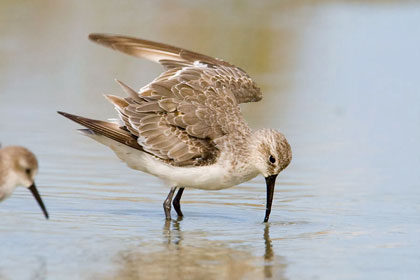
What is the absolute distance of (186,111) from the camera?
917 cm

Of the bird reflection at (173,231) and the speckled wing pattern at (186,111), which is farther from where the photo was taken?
the speckled wing pattern at (186,111)

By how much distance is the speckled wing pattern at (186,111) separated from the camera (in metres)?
9.03

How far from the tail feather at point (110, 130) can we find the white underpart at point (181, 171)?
11cm

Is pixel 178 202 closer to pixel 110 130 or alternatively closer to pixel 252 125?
pixel 110 130

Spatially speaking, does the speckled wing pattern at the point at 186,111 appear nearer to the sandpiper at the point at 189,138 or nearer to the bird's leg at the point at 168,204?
the sandpiper at the point at 189,138

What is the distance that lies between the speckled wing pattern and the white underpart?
0.08m

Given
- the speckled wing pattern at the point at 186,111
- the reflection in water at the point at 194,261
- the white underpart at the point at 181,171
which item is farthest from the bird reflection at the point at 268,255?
the speckled wing pattern at the point at 186,111

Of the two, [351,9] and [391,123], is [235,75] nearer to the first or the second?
[391,123]

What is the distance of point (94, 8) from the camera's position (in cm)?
2172

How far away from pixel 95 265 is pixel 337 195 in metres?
A: 3.63

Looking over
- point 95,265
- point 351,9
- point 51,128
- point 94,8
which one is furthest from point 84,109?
point 351,9

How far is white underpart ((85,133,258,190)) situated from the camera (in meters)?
8.89

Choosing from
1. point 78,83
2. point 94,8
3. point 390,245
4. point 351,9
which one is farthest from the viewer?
point 351,9

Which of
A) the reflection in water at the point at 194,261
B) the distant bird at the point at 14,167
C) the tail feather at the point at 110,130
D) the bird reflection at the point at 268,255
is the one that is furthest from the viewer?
the tail feather at the point at 110,130
